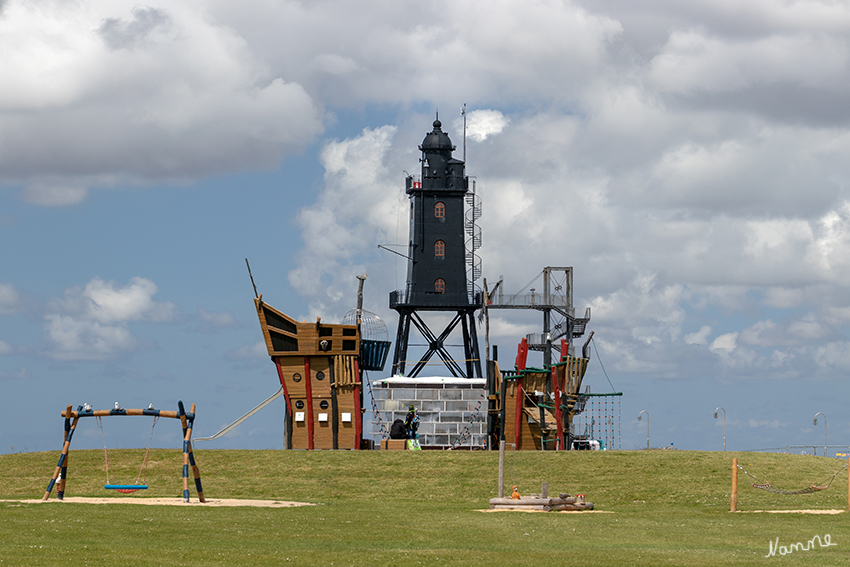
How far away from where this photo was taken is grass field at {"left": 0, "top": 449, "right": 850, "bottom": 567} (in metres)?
22.2

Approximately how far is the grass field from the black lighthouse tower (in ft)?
58.9

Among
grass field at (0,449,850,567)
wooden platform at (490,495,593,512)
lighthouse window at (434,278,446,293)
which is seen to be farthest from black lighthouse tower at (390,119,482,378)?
wooden platform at (490,495,593,512)

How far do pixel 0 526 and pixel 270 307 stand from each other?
3093cm

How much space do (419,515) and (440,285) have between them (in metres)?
36.2

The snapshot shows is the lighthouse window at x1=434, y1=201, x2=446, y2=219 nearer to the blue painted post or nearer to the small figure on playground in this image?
the small figure on playground

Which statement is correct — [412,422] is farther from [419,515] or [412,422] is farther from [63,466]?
[419,515]

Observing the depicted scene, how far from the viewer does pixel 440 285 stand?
67.4 metres

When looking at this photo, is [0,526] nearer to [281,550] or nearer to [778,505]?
[281,550]

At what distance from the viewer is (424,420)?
60.2 metres

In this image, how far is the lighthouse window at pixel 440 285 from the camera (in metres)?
67.4

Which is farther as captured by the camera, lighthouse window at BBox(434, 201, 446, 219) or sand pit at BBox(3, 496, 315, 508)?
lighthouse window at BBox(434, 201, 446, 219)

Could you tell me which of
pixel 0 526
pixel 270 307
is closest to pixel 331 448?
pixel 270 307

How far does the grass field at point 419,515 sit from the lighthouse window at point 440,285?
61.0 ft

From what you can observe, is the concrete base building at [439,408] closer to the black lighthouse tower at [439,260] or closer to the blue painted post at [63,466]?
the black lighthouse tower at [439,260]
